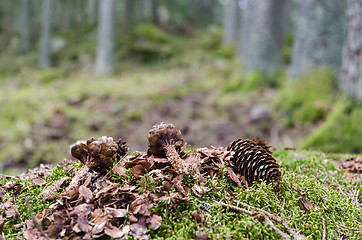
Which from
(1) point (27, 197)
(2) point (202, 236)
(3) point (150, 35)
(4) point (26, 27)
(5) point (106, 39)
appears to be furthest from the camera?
(4) point (26, 27)

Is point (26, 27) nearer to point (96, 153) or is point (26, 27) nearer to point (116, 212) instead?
point (96, 153)

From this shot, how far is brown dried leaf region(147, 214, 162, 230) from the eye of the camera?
1377mm

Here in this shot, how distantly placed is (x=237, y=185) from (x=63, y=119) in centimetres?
826

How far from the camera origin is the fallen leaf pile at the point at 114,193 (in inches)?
53.7

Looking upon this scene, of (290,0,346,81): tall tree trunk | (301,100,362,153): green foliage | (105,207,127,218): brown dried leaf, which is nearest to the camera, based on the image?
(105,207,127,218): brown dried leaf

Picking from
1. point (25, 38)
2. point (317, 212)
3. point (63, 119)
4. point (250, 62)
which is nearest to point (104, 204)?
point (317, 212)

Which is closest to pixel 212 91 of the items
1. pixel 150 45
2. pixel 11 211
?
pixel 150 45

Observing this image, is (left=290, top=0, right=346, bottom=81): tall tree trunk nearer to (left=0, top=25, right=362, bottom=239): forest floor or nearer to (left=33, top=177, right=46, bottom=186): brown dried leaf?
(left=0, top=25, right=362, bottom=239): forest floor

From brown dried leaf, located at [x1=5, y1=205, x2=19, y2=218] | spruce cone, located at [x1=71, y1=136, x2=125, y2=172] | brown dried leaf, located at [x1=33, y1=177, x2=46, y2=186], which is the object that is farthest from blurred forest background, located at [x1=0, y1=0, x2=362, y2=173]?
brown dried leaf, located at [x1=5, y1=205, x2=19, y2=218]

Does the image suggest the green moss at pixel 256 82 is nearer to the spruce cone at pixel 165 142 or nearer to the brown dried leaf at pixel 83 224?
the spruce cone at pixel 165 142

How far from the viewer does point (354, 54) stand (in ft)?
15.1

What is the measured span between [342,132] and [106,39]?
14789 millimetres

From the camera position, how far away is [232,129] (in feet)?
24.6

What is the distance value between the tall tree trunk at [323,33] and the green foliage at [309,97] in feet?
1.04
